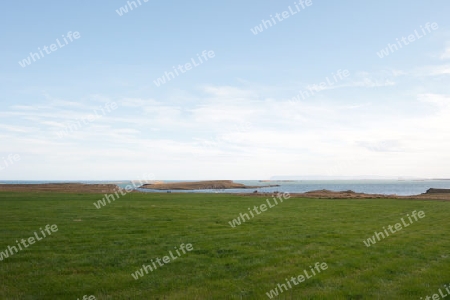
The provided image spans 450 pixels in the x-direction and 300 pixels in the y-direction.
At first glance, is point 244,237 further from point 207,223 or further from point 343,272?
point 343,272

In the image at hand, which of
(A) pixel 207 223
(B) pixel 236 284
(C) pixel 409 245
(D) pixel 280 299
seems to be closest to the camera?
(D) pixel 280 299

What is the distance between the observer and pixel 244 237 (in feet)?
63.0

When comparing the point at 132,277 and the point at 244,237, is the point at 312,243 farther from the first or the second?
the point at 132,277

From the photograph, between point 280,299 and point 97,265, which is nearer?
point 280,299

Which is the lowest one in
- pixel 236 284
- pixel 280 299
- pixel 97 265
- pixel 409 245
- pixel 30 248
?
pixel 409 245

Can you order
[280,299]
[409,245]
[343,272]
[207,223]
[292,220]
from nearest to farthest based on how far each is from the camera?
[280,299]
[343,272]
[409,245]
[207,223]
[292,220]

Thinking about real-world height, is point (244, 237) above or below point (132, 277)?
below

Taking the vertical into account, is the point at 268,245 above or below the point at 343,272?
above

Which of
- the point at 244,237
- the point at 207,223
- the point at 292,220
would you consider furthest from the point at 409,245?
the point at 207,223

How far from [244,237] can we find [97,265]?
28.0ft

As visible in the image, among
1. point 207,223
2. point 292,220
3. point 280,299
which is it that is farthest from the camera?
point 292,220

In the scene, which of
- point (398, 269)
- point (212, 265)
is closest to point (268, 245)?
point (212, 265)

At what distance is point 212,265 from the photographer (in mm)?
13312

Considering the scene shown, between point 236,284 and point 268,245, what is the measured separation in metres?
6.34
